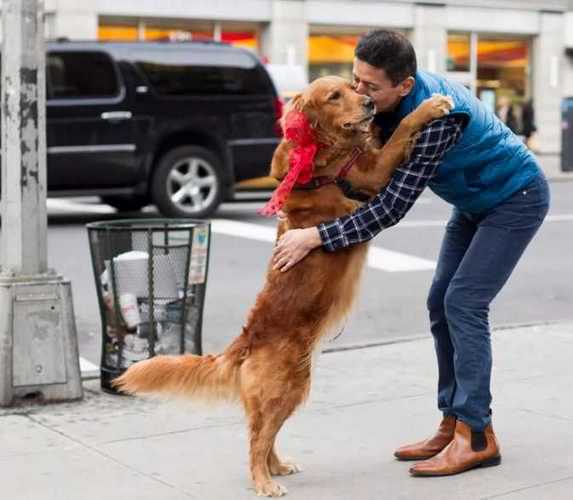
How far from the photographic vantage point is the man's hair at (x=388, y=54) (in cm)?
449

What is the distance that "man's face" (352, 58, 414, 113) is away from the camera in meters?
4.52

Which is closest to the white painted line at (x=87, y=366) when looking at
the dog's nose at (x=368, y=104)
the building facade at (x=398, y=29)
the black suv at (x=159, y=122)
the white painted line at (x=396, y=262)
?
the dog's nose at (x=368, y=104)

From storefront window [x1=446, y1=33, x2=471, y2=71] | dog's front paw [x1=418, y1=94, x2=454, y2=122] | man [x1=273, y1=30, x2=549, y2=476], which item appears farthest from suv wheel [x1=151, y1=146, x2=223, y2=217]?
storefront window [x1=446, y1=33, x2=471, y2=71]

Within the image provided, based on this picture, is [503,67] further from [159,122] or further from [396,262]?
[396,262]

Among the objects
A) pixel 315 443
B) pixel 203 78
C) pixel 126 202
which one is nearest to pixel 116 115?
pixel 203 78

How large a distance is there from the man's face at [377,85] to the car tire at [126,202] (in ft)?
34.5

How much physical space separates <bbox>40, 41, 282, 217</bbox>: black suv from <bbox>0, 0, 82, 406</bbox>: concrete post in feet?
25.5

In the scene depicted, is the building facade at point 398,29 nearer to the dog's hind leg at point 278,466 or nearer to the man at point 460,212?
the man at point 460,212

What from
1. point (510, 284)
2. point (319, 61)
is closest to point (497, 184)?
point (510, 284)

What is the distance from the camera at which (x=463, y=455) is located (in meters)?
4.91

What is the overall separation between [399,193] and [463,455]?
1.13m

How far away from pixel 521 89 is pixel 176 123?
19.8 meters

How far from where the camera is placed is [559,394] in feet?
20.8

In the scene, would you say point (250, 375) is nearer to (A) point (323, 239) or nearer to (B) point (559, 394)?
(A) point (323, 239)
